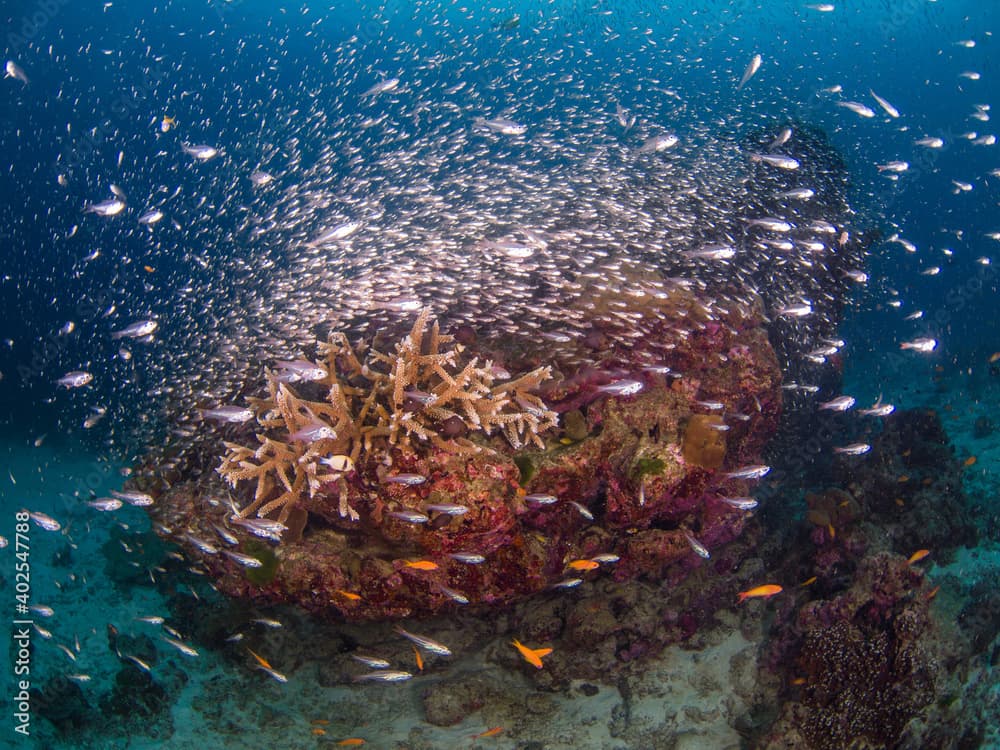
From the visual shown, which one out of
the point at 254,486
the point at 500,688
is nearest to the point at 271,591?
the point at 254,486

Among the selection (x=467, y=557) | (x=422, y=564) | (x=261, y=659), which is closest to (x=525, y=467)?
(x=467, y=557)

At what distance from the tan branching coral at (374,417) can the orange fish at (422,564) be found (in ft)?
2.67

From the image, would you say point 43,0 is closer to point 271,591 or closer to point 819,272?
point 271,591

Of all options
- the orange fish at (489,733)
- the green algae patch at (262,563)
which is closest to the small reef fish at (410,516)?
the green algae patch at (262,563)

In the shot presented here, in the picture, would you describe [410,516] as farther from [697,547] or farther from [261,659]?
[261,659]

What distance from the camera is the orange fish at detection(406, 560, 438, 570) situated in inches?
213

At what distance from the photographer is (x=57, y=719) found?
24.6ft

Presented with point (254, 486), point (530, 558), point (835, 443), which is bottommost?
point (835, 443)

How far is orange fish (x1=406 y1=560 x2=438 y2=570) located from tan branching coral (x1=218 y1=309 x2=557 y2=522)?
81 centimetres

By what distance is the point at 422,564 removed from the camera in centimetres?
542

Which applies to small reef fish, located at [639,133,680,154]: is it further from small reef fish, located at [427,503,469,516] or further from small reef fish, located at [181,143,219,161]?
small reef fish, located at [181,143,219,161]

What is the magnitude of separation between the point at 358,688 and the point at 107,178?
1736 inches

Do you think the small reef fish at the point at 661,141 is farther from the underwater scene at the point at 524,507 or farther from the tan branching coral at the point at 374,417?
the tan branching coral at the point at 374,417
